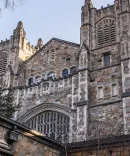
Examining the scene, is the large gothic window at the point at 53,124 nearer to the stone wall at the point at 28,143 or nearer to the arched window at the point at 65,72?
the arched window at the point at 65,72

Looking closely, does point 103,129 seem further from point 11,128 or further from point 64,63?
point 11,128

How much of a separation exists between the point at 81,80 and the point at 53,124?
Answer: 4.29 metres

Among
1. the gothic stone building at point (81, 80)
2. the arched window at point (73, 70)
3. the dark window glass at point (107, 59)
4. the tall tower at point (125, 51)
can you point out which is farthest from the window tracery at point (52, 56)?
the tall tower at point (125, 51)

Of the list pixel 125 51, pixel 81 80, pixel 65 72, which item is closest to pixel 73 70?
pixel 65 72

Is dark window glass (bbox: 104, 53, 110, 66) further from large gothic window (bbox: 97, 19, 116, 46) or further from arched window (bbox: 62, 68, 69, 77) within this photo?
→ arched window (bbox: 62, 68, 69, 77)

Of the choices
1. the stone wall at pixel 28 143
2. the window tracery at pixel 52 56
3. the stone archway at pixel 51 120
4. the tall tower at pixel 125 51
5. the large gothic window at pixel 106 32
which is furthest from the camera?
the window tracery at pixel 52 56

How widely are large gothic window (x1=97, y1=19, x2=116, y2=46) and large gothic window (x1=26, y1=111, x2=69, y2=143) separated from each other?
769cm

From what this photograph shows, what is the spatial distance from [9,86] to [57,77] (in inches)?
188

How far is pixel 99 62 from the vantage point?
92.2ft

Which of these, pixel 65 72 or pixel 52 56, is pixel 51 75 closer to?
pixel 65 72

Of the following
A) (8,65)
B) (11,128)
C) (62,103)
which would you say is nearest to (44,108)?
(62,103)

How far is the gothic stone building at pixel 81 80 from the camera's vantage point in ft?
81.1

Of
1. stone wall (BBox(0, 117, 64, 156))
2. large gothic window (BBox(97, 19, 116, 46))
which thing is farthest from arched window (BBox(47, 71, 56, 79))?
stone wall (BBox(0, 117, 64, 156))

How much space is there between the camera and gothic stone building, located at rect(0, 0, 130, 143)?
24734mm
